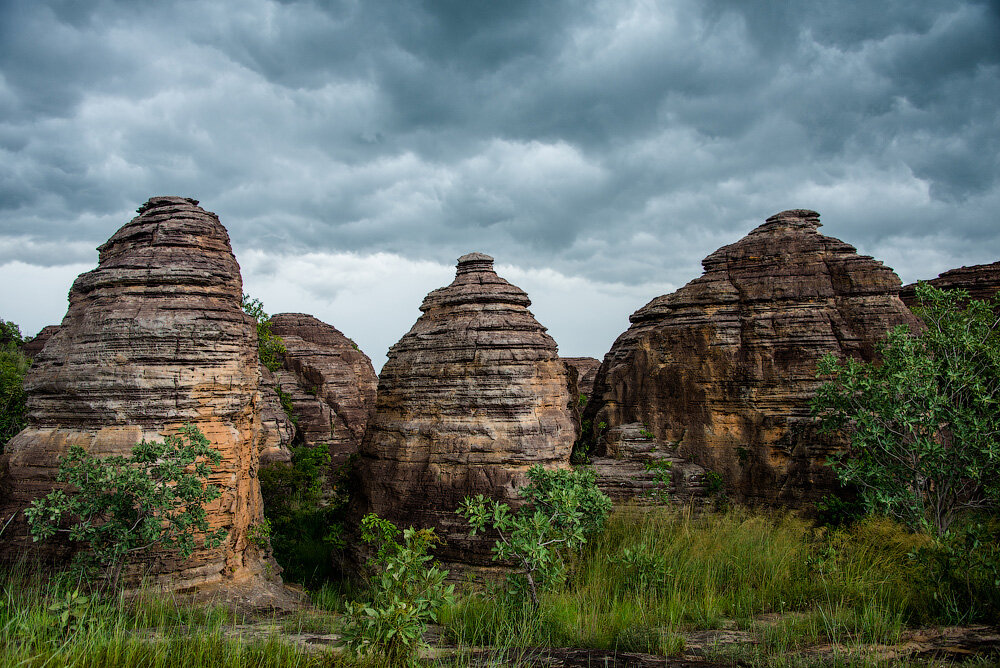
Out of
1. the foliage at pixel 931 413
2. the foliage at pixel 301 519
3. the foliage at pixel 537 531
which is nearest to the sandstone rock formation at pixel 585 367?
the foliage at pixel 301 519

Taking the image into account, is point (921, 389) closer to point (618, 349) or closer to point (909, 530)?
point (909, 530)

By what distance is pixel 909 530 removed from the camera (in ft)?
35.7

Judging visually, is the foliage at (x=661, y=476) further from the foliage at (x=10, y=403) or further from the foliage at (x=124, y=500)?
the foliage at (x=10, y=403)

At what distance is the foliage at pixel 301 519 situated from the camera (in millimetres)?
15336

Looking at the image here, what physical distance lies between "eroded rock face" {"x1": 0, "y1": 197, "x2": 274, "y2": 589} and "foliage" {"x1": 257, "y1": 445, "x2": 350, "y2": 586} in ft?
12.1

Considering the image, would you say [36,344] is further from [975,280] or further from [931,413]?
[975,280]

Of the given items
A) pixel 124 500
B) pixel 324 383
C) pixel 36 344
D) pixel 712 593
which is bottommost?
pixel 712 593

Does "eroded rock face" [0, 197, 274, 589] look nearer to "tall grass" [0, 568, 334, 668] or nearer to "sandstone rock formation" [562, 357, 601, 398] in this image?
"tall grass" [0, 568, 334, 668]

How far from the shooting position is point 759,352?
1659 cm

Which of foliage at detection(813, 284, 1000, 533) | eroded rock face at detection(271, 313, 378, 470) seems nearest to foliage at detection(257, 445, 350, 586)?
eroded rock face at detection(271, 313, 378, 470)

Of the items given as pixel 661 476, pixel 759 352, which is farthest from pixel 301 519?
pixel 759 352

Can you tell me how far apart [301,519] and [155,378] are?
871 cm

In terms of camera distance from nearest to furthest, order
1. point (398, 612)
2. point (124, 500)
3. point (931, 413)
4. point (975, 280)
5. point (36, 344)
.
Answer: point (398, 612), point (124, 500), point (931, 413), point (975, 280), point (36, 344)

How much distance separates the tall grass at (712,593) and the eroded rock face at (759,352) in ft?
16.8
